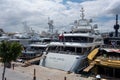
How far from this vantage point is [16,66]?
40.1 meters

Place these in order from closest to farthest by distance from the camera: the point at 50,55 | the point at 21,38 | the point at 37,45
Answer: the point at 50,55
the point at 37,45
the point at 21,38

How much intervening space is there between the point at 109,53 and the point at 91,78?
6194 mm

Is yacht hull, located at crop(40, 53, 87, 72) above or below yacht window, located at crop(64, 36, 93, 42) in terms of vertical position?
below

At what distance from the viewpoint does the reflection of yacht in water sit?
34.8 metres

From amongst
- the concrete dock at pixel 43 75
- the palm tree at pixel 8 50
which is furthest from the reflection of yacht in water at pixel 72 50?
the palm tree at pixel 8 50

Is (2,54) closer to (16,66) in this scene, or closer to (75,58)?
(75,58)

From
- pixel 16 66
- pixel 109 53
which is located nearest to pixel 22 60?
pixel 16 66

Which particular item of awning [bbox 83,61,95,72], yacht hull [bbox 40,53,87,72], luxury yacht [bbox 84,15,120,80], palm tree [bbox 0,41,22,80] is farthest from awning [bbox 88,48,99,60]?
palm tree [bbox 0,41,22,80]

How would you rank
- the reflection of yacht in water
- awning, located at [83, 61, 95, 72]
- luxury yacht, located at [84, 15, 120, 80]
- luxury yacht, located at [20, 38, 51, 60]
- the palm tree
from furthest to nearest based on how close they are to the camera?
luxury yacht, located at [20, 38, 51, 60], the reflection of yacht in water, awning, located at [83, 61, 95, 72], luxury yacht, located at [84, 15, 120, 80], the palm tree

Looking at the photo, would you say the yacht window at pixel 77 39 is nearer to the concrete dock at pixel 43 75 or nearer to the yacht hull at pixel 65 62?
the yacht hull at pixel 65 62

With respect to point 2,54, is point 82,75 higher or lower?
lower

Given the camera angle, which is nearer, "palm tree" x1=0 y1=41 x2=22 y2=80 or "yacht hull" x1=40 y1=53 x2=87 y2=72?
"palm tree" x1=0 y1=41 x2=22 y2=80

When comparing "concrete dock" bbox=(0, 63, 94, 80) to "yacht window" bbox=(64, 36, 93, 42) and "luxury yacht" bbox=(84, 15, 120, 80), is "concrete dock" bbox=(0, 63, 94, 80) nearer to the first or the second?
"luxury yacht" bbox=(84, 15, 120, 80)

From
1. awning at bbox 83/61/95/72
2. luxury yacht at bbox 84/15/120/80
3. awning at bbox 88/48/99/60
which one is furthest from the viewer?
awning at bbox 88/48/99/60
